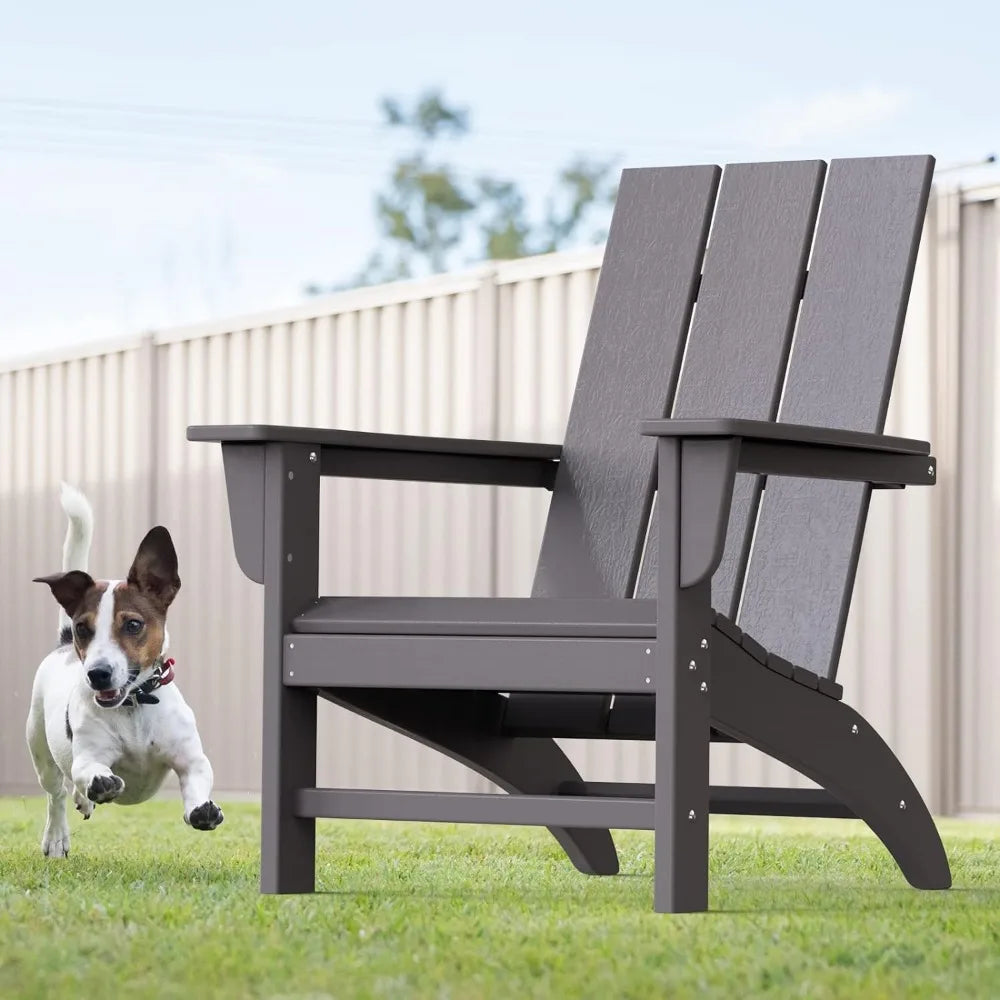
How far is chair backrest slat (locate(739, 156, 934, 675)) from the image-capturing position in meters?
2.76

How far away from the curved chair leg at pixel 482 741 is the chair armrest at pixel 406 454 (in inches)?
13.0

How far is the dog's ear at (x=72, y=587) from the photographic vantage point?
10.4ft

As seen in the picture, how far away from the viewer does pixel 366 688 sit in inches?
101

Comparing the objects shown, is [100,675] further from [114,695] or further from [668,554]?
[668,554]

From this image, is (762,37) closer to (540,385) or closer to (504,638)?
(540,385)

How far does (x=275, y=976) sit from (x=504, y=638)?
0.69 m

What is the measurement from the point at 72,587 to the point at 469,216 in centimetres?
1823

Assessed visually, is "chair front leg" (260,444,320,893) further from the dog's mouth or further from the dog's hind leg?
the dog's hind leg

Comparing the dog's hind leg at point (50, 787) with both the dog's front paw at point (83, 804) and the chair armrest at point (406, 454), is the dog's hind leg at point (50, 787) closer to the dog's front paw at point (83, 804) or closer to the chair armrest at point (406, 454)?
the dog's front paw at point (83, 804)

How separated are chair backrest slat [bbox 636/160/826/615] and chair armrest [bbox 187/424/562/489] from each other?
0.80 ft

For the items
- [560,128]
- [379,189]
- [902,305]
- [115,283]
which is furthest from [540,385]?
[379,189]

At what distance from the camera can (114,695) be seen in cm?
313

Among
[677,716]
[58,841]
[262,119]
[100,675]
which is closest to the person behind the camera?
[677,716]

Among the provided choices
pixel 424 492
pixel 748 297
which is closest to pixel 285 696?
pixel 748 297
